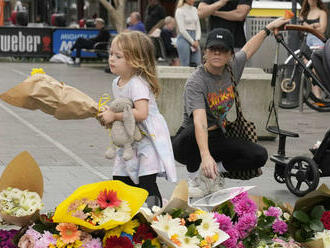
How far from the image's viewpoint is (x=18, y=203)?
3.64 meters

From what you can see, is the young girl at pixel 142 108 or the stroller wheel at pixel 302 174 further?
the stroller wheel at pixel 302 174

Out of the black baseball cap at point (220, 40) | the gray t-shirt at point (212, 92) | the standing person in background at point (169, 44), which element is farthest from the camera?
the standing person in background at point (169, 44)

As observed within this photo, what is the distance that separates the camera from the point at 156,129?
5012mm

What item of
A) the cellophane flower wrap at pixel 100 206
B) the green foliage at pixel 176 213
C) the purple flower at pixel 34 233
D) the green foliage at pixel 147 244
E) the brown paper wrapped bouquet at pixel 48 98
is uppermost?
the brown paper wrapped bouquet at pixel 48 98

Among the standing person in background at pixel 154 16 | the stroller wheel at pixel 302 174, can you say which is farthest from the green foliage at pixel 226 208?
the standing person in background at pixel 154 16

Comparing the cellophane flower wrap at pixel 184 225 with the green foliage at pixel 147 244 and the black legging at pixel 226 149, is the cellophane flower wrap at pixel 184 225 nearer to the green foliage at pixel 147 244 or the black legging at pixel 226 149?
the green foliage at pixel 147 244

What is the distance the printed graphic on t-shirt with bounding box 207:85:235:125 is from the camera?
576 centimetres

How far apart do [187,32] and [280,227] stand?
11.2 meters

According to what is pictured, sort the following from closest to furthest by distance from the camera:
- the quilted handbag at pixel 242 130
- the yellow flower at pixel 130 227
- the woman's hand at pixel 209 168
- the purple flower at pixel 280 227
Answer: the yellow flower at pixel 130 227 → the purple flower at pixel 280 227 → the woman's hand at pixel 209 168 → the quilted handbag at pixel 242 130

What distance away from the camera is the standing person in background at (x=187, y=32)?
14.8 m

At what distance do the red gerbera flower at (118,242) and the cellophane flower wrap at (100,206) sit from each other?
6 cm

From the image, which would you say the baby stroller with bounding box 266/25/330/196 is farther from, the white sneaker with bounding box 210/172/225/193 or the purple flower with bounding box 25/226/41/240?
the purple flower with bounding box 25/226/41/240

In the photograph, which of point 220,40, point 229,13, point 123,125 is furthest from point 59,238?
point 229,13

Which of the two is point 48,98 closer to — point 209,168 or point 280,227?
point 280,227
